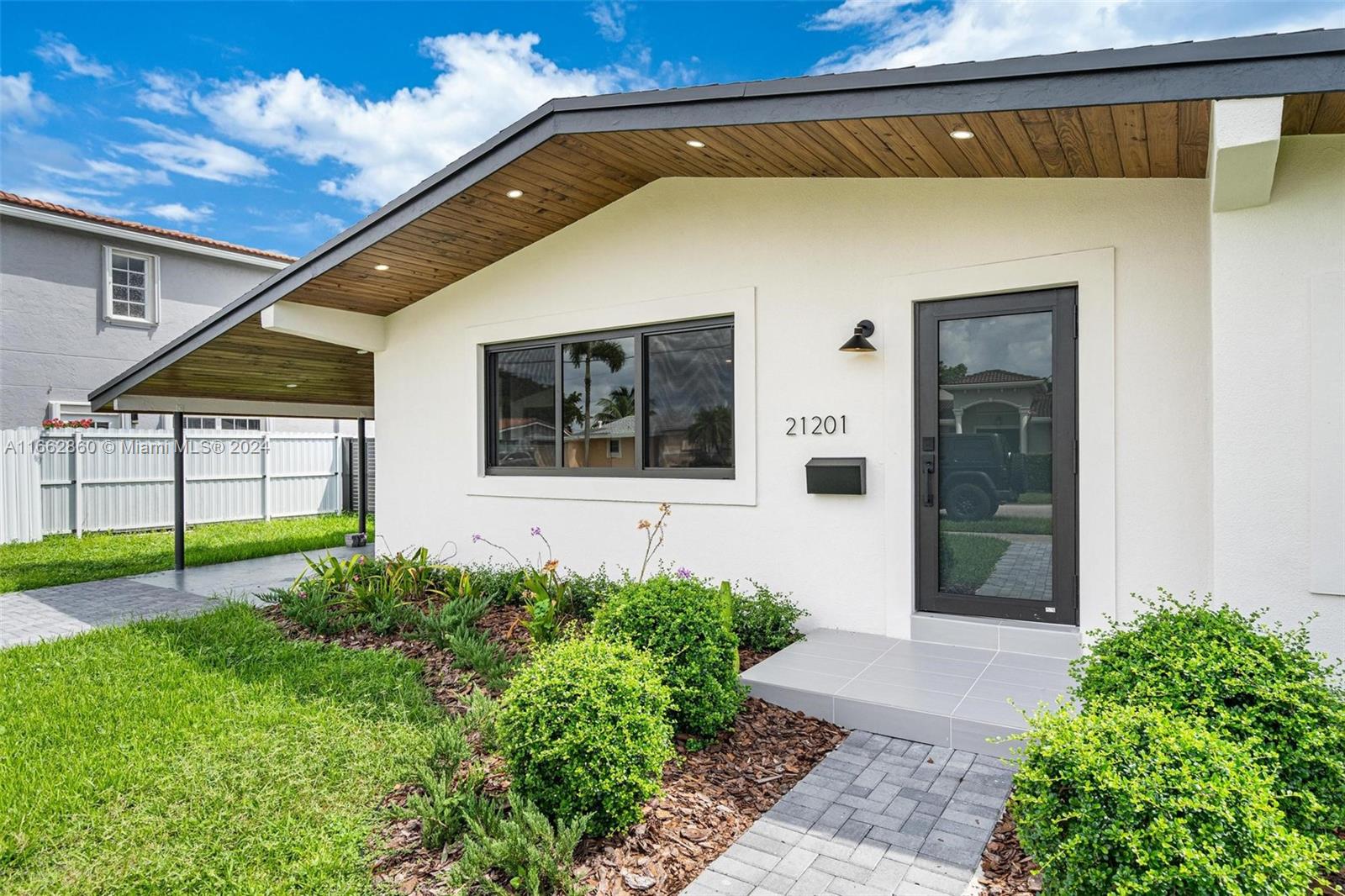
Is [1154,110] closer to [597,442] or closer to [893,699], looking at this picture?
[893,699]

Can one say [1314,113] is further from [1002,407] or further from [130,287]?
[130,287]

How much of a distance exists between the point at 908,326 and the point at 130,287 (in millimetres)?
16302

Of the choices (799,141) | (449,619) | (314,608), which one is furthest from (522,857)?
(314,608)

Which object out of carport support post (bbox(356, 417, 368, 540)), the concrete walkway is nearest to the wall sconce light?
the concrete walkway

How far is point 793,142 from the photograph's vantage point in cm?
454

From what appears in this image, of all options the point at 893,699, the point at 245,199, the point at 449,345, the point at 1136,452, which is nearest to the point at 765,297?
the point at 1136,452

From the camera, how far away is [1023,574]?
4.76 metres

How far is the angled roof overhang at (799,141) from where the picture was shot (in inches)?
125

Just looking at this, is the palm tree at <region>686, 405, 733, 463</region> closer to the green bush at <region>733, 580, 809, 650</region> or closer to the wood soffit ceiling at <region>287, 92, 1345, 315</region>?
the green bush at <region>733, 580, 809, 650</region>

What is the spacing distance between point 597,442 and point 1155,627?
4.64 metres

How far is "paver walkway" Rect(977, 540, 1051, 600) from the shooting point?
4.69 meters

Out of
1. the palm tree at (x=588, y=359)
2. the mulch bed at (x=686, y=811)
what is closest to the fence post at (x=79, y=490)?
the palm tree at (x=588, y=359)

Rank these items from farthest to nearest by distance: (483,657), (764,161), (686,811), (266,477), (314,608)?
(266,477)
(314,608)
(764,161)
(483,657)
(686,811)

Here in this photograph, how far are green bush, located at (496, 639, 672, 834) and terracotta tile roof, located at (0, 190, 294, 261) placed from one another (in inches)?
624
